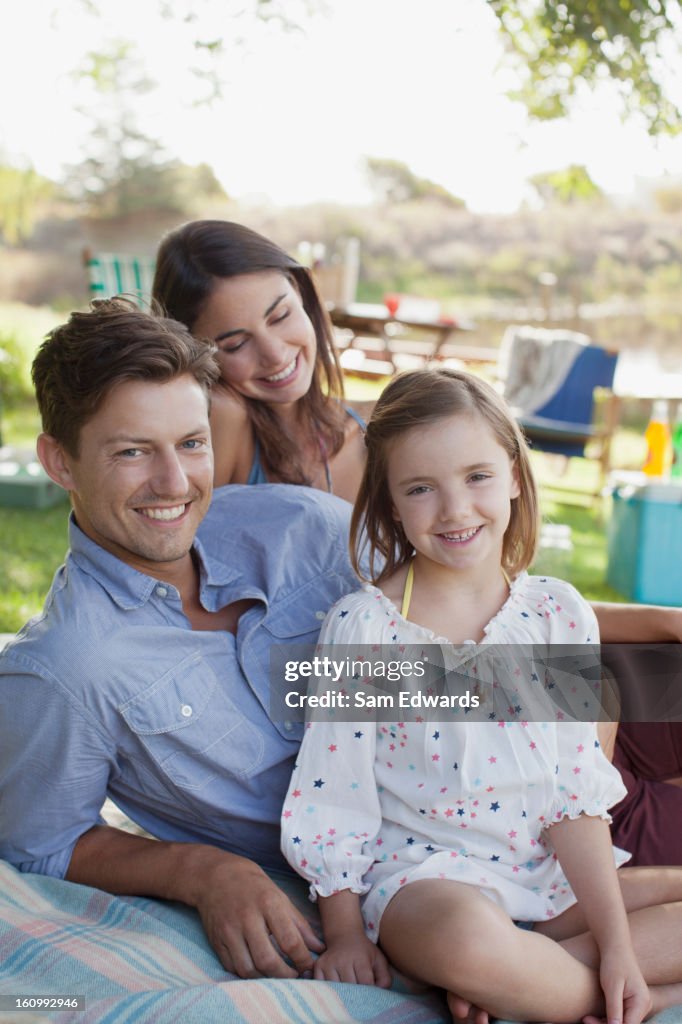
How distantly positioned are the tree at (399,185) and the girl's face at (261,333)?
2294cm

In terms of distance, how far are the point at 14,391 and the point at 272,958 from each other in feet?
31.6

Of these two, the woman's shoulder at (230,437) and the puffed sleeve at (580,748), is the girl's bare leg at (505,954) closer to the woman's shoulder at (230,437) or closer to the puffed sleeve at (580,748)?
the puffed sleeve at (580,748)

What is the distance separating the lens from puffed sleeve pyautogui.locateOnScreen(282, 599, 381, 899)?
1716 mm

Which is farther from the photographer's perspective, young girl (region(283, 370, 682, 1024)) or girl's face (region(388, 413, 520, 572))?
girl's face (region(388, 413, 520, 572))

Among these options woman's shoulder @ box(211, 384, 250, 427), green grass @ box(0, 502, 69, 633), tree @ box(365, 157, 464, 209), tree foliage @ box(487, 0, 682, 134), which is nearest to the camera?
woman's shoulder @ box(211, 384, 250, 427)

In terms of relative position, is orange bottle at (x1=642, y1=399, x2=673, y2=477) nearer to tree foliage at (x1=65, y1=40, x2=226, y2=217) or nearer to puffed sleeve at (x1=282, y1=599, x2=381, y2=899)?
puffed sleeve at (x1=282, y1=599, x2=381, y2=899)

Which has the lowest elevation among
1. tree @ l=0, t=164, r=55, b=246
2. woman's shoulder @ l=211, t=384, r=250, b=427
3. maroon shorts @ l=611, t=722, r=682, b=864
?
maroon shorts @ l=611, t=722, r=682, b=864

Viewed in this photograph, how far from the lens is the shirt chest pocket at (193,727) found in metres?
1.74

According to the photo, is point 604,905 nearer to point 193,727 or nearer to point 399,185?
point 193,727

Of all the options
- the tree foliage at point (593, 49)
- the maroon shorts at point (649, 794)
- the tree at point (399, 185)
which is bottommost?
the maroon shorts at point (649, 794)

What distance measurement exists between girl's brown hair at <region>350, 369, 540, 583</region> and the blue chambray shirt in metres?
0.15

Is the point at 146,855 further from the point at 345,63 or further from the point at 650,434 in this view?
the point at 345,63

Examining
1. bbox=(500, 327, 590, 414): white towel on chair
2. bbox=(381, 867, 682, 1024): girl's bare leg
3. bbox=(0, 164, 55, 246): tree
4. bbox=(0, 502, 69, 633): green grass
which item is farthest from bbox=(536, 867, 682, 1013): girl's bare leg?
bbox=(0, 164, 55, 246): tree

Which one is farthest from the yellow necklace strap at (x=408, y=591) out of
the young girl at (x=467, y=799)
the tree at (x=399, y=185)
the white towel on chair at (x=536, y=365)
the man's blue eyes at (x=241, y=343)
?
the tree at (x=399, y=185)
